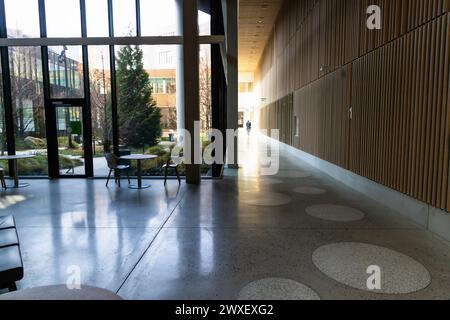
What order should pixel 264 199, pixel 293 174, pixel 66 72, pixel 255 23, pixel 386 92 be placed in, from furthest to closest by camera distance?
pixel 255 23, pixel 293 174, pixel 66 72, pixel 264 199, pixel 386 92

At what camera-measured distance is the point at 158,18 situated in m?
8.77

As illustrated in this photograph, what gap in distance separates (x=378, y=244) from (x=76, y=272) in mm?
3380

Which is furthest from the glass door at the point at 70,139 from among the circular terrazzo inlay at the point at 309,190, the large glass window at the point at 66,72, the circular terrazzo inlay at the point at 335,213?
the circular terrazzo inlay at the point at 335,213

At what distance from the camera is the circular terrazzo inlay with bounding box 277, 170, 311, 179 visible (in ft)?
29.9

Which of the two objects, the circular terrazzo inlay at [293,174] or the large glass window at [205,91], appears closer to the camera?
the large glass window at [205,91]

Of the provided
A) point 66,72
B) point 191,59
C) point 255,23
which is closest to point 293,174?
point 191,59

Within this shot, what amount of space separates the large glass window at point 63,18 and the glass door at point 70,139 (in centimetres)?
185

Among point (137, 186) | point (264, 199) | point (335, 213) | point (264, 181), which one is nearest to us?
point (335, 213)

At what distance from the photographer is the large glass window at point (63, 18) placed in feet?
28.3

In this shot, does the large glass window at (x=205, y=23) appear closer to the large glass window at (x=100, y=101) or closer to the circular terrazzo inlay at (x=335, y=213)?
the large glass window at (x=100, y=101)

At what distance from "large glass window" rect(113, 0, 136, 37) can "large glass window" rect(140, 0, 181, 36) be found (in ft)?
0.86

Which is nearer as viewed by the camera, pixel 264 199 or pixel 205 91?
pixel 264 199

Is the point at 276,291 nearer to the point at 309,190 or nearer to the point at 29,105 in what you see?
the point at 309,190

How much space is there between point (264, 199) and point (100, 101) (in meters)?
5.22
